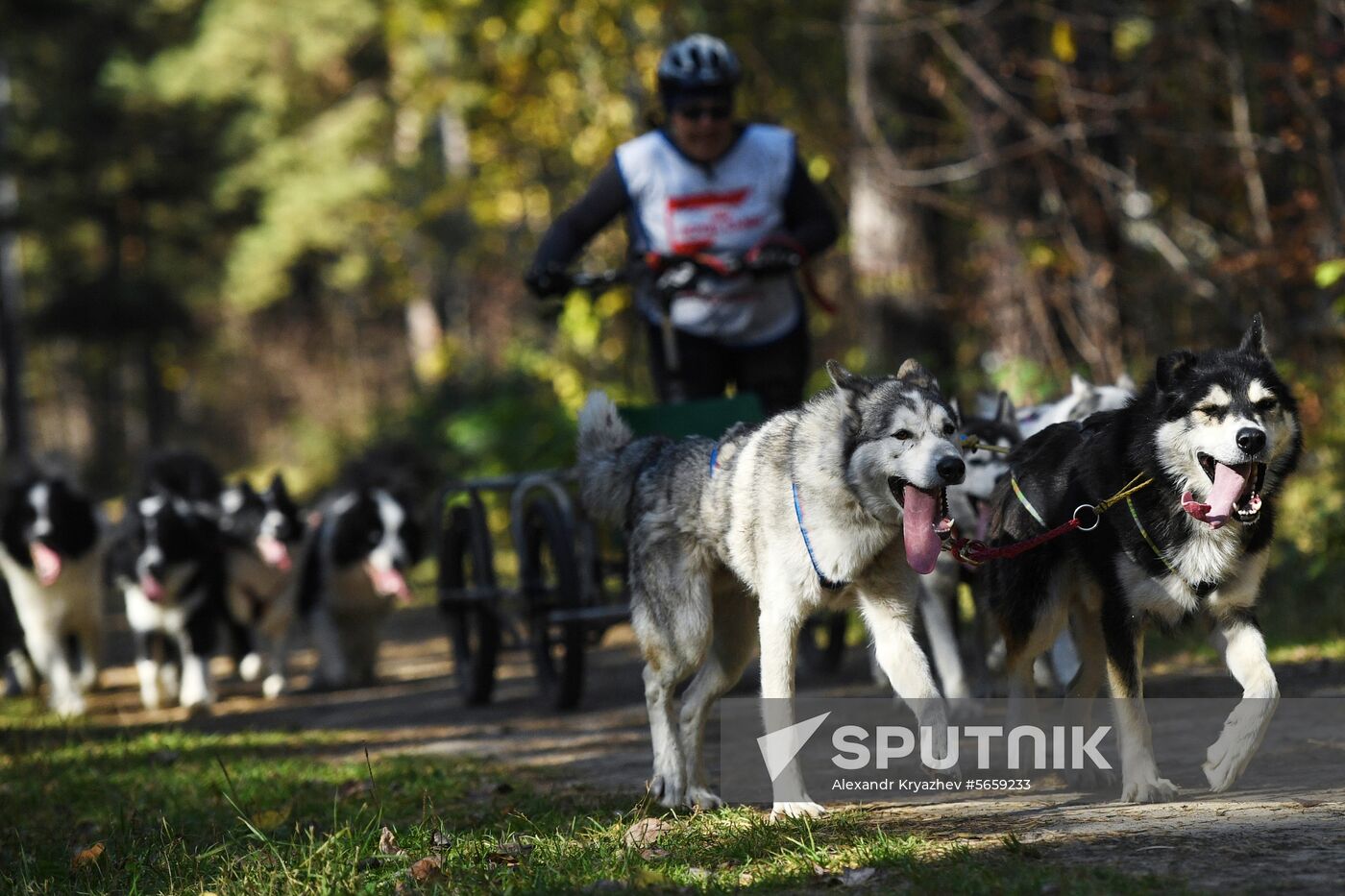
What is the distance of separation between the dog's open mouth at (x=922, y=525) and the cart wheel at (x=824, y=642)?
366 centimetres

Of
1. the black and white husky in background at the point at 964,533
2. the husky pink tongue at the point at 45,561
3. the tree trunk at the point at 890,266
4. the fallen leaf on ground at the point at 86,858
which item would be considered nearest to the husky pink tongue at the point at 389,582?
the husky pink tongue at the point at 45,561

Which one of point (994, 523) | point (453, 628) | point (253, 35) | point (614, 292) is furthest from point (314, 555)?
point (253, 35)

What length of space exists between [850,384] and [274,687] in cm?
702

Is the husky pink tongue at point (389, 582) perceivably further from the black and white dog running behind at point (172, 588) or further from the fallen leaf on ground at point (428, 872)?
the fallen leaf on ground at point (428, 872)

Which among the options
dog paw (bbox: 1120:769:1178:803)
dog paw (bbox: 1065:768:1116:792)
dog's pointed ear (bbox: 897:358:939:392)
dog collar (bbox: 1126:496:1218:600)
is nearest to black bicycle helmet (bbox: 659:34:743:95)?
dog's pointed ear (bbox: 897:358:939:392)

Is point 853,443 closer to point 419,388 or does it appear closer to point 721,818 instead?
point 721,818

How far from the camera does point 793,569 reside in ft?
16.9

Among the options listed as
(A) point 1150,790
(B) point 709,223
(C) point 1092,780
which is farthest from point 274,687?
(A) point 1150,790

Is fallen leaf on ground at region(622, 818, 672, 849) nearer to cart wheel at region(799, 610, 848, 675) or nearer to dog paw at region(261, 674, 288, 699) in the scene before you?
cart wheel at region(799, 610, 848, 675)

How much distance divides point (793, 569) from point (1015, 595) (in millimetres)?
937

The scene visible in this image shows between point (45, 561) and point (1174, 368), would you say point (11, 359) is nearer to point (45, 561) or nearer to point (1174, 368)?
point (45, 561)

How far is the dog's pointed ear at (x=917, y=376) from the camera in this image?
16.7 ft

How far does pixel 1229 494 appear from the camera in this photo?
4.91 m

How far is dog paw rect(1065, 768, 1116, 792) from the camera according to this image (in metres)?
5.43
